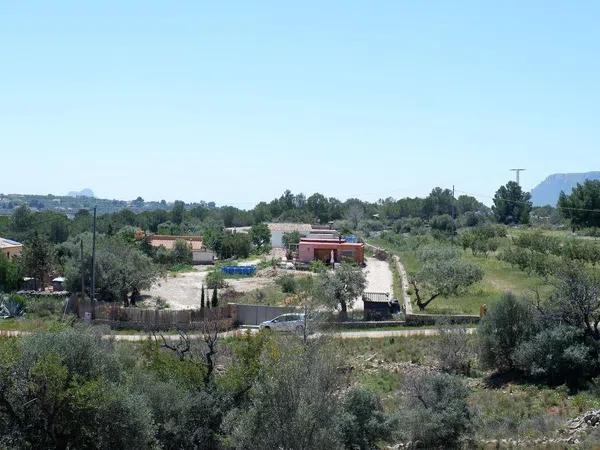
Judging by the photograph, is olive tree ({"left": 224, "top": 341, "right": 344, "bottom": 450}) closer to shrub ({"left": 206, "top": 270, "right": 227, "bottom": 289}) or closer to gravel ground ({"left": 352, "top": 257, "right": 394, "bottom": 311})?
gravel ground ({"left": 352, "top": 257, "right": 394, "bottom": 311})

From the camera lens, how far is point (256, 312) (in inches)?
1517

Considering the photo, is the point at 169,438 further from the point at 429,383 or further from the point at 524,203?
the point at 524,203

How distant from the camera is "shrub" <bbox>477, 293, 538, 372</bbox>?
29.2 m

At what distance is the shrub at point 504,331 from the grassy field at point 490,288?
1.69 m

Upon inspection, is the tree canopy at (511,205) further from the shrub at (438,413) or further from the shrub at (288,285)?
the shrub at (438,413)

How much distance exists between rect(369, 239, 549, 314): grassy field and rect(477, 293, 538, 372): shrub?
66.6 inches

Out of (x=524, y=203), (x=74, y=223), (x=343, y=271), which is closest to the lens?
(x=343, y=271)

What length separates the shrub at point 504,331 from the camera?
29.2 m

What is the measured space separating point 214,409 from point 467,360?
13774 millimetres

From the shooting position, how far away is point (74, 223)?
11125cm

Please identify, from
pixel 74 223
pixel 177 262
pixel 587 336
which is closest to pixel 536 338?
pixel 587 336

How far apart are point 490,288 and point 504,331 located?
1819 centimetres

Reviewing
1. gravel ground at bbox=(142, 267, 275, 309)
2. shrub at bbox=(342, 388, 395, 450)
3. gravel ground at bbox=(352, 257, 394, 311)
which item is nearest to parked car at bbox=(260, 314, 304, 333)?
gravel ground at bbox=(352, 257, 394, 311)

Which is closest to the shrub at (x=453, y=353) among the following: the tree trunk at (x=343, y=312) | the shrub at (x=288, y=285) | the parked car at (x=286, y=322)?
the parked car at (x=286, y=322)
